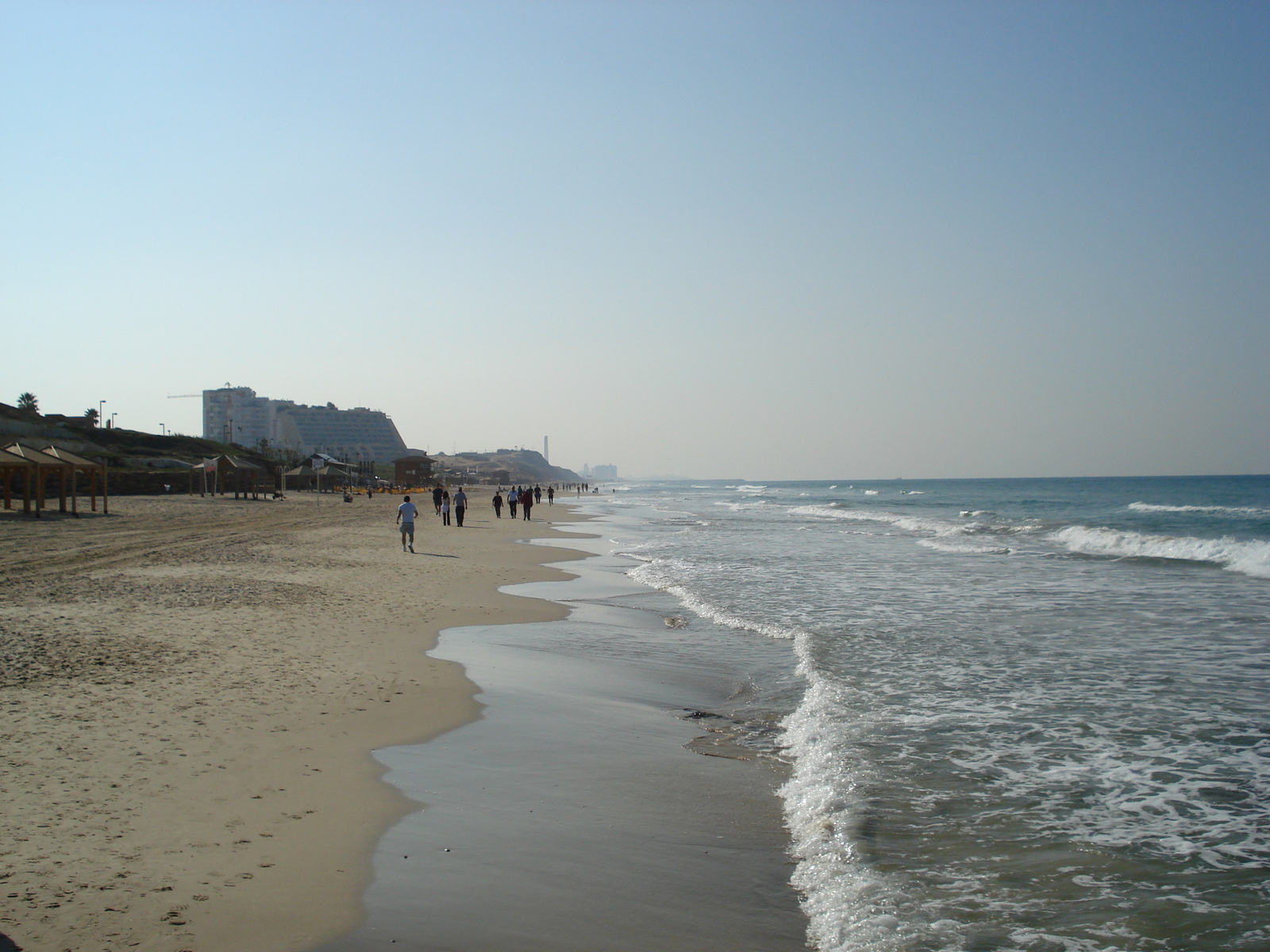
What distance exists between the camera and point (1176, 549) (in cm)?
2055

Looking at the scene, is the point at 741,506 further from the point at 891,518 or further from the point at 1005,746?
the point at 1005,746

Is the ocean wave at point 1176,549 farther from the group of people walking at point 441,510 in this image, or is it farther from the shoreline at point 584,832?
the group of people walking at point 441,510

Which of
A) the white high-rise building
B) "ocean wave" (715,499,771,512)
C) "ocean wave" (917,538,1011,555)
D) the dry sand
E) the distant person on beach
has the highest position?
the white high-rise building

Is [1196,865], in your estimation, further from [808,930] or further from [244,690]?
[244,690]

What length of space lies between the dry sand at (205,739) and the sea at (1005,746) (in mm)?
2189

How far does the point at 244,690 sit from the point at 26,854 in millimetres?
2781

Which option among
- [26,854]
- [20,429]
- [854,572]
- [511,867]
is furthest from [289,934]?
[20,429]

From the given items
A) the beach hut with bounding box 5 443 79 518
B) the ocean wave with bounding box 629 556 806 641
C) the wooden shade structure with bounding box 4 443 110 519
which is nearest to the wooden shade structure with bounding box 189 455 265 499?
the wooden shade structure with bounding box 4 443 110 519

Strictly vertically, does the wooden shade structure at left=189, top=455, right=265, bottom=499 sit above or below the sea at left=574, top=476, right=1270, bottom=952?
above

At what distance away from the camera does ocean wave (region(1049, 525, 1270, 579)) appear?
676 inches

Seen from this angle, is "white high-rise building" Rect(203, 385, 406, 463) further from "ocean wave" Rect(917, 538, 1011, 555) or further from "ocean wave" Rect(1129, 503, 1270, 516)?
"ocean wave" Rect(917, 538, 1011, 555)

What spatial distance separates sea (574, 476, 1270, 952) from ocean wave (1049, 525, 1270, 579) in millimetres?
3039

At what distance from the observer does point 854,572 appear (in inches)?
607

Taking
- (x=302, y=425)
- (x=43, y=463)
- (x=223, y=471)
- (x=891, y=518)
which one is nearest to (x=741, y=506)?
(x=891, y=518)
